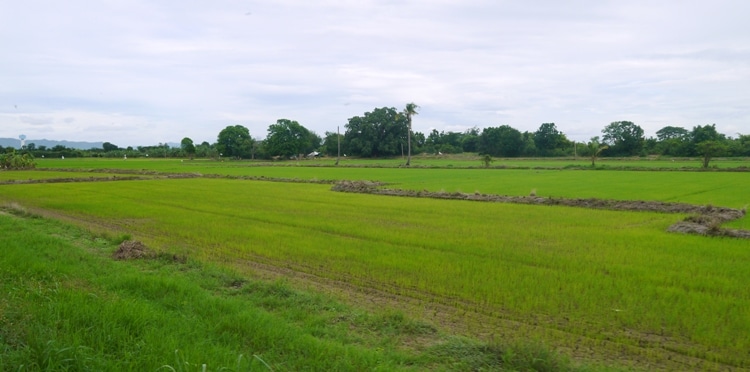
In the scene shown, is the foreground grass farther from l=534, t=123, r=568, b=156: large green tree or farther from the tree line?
l=534, t=123, r=568, b=156: large green tree

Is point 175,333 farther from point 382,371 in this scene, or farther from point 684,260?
point 684,260

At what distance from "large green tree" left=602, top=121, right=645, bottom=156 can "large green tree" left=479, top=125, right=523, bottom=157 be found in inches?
623

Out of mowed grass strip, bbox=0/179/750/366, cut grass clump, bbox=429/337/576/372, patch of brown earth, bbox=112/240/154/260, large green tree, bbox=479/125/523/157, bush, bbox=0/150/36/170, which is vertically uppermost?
large green tree, bbox=479/125/523/157

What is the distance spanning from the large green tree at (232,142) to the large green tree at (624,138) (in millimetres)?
70294

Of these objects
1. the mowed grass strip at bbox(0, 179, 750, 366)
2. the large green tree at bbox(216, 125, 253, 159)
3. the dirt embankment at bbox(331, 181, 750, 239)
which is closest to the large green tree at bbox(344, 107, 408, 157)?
the large green tree at bbox(216, 125, 253, 159)

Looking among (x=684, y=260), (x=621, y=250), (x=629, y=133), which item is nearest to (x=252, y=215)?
(x=621, y=250)

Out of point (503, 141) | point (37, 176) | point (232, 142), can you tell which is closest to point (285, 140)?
point (232, 142)

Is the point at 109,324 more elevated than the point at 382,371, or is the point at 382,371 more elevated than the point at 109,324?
the point at 109,324

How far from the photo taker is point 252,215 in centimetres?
1731

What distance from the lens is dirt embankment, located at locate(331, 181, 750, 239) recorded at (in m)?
13.3

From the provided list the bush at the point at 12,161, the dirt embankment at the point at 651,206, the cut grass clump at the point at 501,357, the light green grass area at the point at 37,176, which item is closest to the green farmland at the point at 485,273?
the cut grass clump at the point at 501,357

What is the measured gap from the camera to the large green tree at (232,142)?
103875mm

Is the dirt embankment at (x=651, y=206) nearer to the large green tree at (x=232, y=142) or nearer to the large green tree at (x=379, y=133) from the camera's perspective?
the large green tree at (x=379, y=133)

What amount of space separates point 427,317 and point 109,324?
3764 mm
